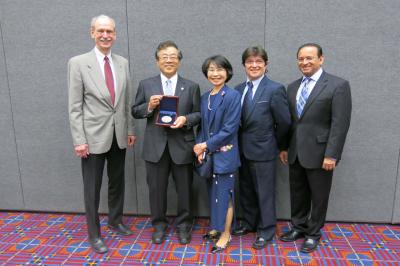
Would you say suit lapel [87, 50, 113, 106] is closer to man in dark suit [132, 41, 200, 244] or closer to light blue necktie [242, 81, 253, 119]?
man in dark suit [132, 41, 200, 244]

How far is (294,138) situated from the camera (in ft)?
8.13

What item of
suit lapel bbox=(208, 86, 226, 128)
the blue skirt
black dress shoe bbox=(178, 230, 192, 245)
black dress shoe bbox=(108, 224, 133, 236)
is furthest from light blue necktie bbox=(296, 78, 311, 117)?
black dress shoe bbox=(108, 224, 133, 236)

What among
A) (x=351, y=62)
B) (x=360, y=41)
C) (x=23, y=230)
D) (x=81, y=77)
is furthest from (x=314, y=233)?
(x=23, y=230)

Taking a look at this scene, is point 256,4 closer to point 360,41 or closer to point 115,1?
point 360,41

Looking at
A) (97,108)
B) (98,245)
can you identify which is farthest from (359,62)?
(98,245)

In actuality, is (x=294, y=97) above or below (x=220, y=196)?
above

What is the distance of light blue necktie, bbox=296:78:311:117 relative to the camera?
2406 millimetres

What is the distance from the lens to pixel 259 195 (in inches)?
102

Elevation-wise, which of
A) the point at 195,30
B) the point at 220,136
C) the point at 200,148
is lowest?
the point at 200,148

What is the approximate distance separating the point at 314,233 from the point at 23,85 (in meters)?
3.03

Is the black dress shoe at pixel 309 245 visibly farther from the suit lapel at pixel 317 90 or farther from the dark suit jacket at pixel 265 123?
the suit lapel at pixel 317 90

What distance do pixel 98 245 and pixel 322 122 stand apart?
2024 mm

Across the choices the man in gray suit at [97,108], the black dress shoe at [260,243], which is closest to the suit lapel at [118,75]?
the man in gray suit at [97,108]

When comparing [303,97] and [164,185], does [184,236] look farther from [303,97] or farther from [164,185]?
[303,97]
